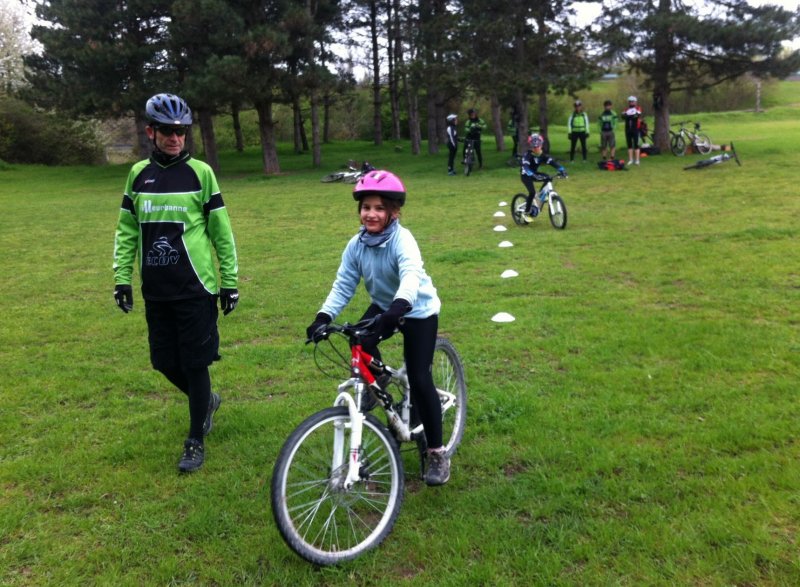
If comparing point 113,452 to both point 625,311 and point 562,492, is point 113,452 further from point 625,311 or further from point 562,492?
point 625,311

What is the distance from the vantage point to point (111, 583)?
2.78 meters

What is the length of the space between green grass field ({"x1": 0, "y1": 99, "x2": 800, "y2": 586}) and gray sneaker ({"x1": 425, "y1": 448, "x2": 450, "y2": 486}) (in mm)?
115

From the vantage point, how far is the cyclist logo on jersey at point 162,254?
3557 millimetres

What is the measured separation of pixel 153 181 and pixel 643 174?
17138 millimetres

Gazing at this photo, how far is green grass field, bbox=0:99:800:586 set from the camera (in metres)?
2.84

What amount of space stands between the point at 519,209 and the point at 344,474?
9.39m

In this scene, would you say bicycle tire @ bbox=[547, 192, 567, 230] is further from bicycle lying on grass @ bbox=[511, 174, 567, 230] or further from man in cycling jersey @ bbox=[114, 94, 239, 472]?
man in cycling jersey @ bbox=[114, 94, 239, 472]

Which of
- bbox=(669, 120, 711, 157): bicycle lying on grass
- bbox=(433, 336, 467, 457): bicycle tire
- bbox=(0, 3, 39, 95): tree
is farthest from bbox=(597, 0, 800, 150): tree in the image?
bbox=(0, 3, 39, 95): tree

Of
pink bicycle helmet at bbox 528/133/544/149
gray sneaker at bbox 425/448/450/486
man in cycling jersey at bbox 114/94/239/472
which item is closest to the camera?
gray sneaker at bbox 425/448/450/486

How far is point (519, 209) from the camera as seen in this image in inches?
459

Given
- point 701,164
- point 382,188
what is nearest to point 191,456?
point 382,188

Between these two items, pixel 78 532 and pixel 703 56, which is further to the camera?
pixel 703 56

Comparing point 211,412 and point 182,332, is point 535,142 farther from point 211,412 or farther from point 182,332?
point 182,332

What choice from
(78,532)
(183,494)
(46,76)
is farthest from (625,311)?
(46,76)
